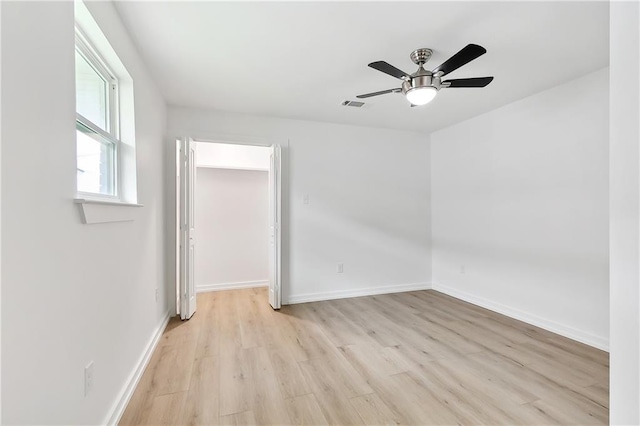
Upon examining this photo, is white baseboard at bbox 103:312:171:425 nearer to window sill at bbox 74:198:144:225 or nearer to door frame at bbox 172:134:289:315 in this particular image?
window sill at bbox 74:198:144:225

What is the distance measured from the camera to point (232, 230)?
4379 mm

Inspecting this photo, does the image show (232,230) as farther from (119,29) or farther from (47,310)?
(47,310)

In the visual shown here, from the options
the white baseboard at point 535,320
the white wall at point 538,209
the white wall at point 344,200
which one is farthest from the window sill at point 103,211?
the white baseboard at point 535,320

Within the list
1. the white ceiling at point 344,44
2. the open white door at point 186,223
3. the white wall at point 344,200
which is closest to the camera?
the white ceiling at point 344,44

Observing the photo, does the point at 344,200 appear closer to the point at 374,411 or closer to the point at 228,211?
the point at 228,211

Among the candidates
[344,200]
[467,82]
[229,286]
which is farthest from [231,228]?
[467,82]

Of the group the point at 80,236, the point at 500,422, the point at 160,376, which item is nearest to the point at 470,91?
the point at 500,422

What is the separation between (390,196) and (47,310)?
3.84 meters

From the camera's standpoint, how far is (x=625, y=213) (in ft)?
2.06

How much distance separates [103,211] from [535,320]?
3831mm

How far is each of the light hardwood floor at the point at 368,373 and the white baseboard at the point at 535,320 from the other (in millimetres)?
99

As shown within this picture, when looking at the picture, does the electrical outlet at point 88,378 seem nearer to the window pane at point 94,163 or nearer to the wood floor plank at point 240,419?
the wood floor plank at point 240,419

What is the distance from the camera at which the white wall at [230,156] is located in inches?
160

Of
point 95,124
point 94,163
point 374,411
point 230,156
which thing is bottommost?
point 374,411
